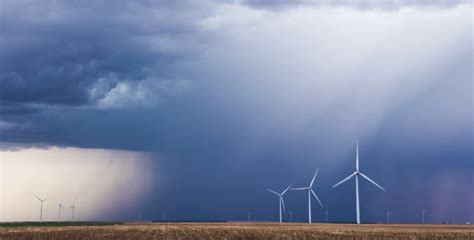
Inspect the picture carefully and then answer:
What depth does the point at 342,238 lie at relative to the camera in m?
79.4

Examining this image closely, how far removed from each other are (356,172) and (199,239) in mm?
88711

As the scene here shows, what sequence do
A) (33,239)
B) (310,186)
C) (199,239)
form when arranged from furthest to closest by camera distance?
(310,186)
(33,239)
(199,239)

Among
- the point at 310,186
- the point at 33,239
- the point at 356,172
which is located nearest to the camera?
the point at 33,239

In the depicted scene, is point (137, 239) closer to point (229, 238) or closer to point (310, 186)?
point (229, 238)

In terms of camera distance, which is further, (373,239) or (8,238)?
(8,238)

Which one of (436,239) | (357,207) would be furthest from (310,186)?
(436,239)

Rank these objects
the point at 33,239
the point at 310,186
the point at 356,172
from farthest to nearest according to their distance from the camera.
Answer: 1. the point at 310,186
2. the point at 356,172
3. the point at 33,239

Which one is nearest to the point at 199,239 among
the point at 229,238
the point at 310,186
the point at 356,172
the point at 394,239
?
the point at 229,238

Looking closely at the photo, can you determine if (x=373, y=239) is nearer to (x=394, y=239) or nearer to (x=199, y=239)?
(x=394, y=239)

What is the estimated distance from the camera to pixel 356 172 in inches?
6235

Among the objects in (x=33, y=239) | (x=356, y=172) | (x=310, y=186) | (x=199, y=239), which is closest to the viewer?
(x=199, y=239)

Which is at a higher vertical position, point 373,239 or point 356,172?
point 356,172

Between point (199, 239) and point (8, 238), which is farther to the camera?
point (8, 238)

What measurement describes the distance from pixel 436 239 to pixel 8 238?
177 feet
